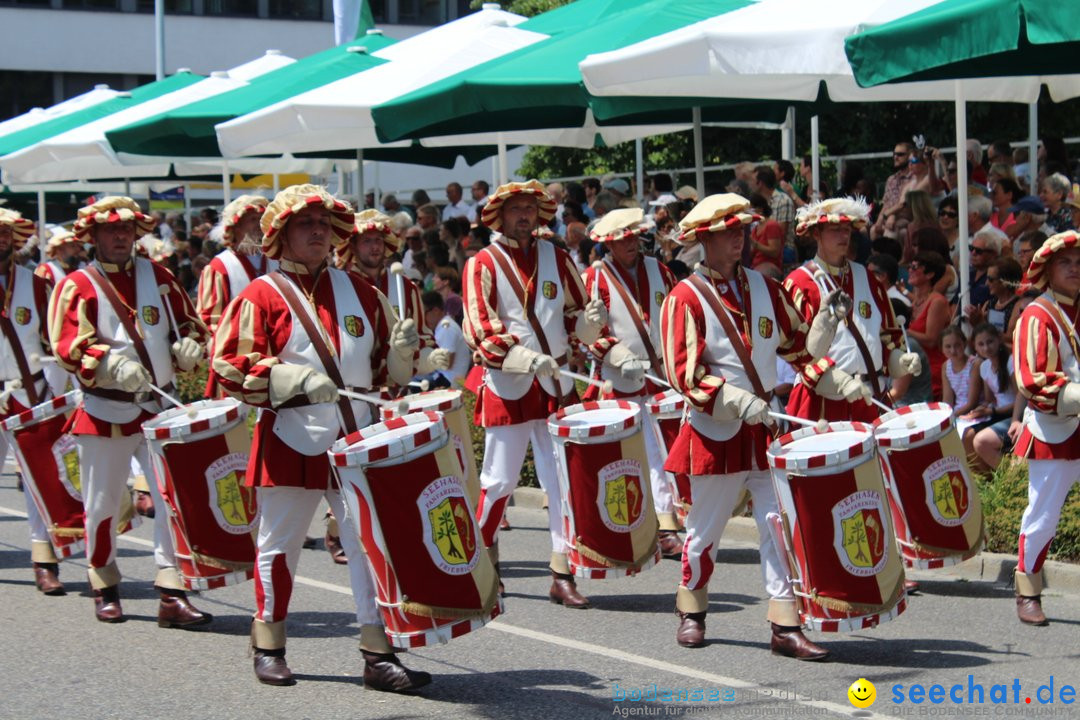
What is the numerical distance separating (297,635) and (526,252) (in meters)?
2.30

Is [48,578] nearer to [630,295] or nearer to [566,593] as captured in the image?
[566,593]

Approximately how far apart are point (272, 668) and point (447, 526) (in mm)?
1196

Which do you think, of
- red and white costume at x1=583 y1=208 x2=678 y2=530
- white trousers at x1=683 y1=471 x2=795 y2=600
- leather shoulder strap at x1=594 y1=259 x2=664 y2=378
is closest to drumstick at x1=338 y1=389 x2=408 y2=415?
white trousers at x1=683 y1=471 x2=795 y2=600

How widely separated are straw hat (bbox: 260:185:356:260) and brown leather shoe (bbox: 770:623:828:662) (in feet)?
7.93

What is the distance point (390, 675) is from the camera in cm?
658

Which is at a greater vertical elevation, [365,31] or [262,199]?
[365,31]

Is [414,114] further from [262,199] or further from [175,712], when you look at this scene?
A: [175,712]

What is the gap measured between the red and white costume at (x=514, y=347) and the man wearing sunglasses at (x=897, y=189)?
18.6 ft

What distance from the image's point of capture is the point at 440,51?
1366 cm

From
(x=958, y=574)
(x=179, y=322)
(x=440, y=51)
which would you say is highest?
(x=440, y=51)

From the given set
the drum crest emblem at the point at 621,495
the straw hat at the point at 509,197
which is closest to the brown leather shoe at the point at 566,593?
the drum crest emblem at the point at 621,495

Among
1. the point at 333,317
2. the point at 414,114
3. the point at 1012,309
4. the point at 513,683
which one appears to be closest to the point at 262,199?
the point at 414,114

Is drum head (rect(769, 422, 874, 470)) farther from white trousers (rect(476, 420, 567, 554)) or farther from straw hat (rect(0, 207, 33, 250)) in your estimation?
straw hat (rect(0, 207, 33, 250))

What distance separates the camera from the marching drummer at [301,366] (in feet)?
21.5
